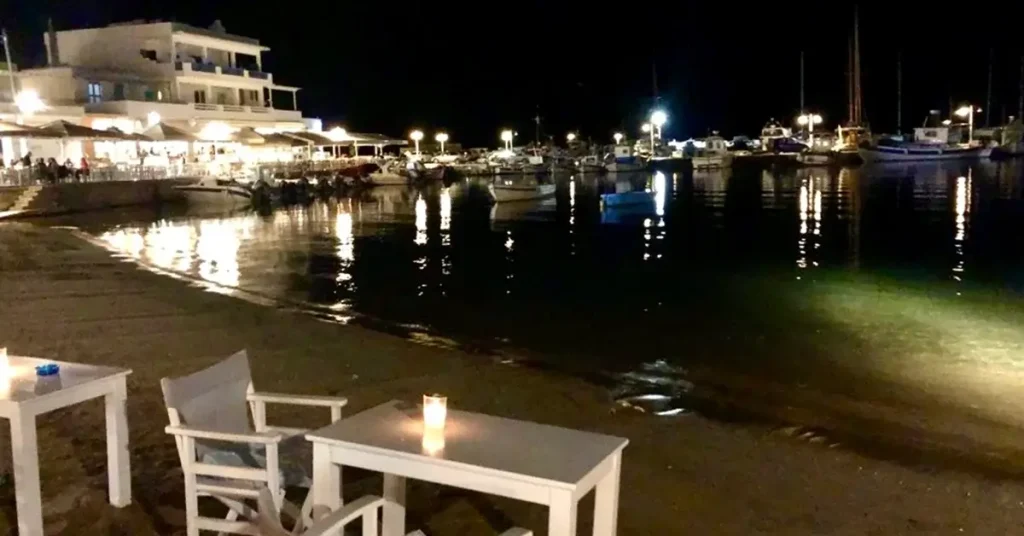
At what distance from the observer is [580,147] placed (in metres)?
119

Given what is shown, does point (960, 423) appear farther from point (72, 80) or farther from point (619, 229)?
point (72, 80)

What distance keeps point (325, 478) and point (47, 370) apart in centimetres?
196

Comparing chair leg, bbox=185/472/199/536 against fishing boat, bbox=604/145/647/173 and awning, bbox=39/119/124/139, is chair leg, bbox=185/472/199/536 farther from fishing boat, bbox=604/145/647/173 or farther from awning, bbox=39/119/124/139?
fishing boat, bbox=604/145/647/173

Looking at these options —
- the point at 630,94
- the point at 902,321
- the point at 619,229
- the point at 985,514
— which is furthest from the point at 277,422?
the point at 630,94

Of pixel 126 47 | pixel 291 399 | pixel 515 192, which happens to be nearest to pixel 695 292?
pixel 291 399

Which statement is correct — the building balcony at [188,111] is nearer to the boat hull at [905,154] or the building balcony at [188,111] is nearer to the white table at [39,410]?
the white table at [39,410]

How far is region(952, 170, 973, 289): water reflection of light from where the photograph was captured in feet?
69.6

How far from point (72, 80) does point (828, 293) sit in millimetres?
42594

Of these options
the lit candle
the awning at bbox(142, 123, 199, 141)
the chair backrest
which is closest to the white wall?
the awning at bbox(142, 123, 199, 141)

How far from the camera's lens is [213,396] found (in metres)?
5.04

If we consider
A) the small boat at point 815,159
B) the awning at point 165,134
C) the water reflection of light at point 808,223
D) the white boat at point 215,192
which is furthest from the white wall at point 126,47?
the small boat at point 815,159

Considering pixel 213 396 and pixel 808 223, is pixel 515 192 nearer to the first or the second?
pixel 808 223

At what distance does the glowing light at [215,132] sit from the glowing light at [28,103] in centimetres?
710

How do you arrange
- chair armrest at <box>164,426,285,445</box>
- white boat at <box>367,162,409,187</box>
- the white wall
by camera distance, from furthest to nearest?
white boat at <box>367,162,409,187</box> < the white wall < chair armrest at <box>164,426,285,445</box>
